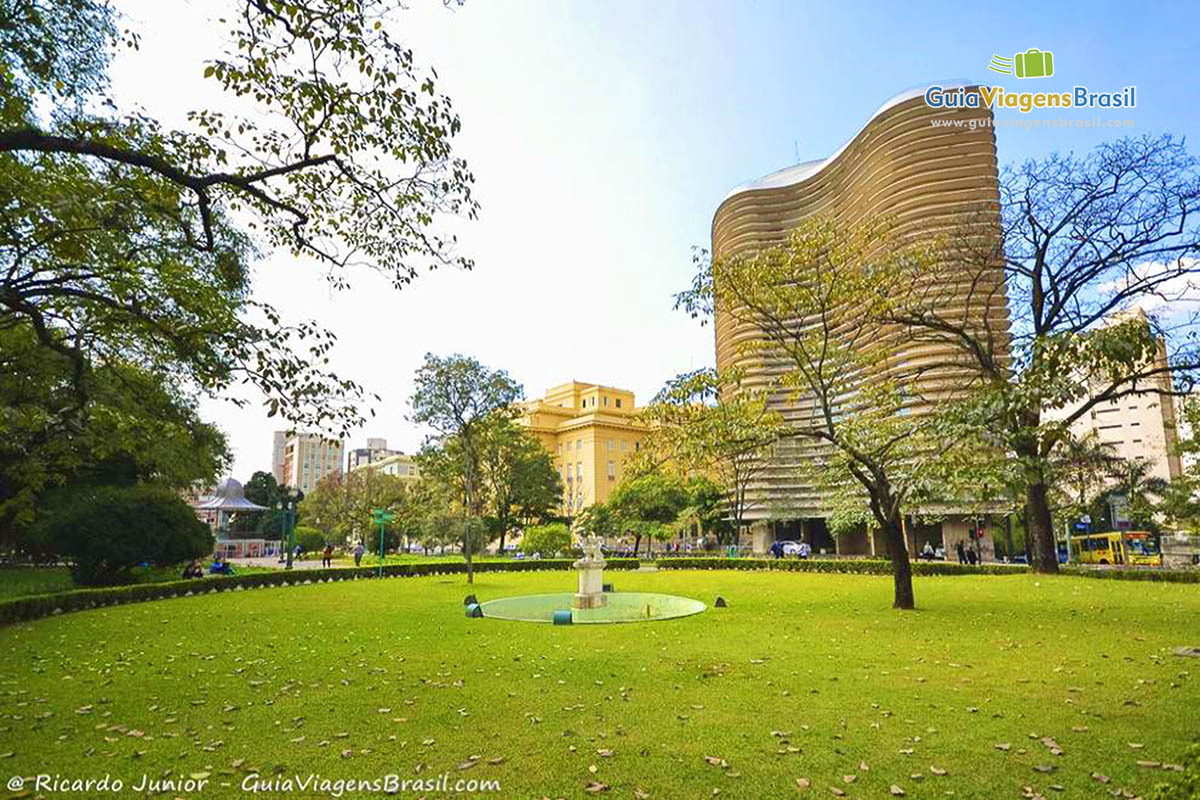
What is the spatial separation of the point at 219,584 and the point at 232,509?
32.0 m

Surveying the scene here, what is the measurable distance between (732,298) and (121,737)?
11633mm

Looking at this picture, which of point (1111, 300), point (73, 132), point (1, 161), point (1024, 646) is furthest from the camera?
point (1111, 300)

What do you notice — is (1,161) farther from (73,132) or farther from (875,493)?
(875,493)

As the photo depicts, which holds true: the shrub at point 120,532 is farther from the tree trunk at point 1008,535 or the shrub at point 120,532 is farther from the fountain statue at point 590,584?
the tree trunk at point 1008,535

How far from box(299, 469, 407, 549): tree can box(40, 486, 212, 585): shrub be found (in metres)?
29.9

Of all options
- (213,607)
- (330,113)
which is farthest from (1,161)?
(213,607)

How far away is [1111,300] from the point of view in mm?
17859

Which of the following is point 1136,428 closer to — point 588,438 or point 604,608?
point 588,438

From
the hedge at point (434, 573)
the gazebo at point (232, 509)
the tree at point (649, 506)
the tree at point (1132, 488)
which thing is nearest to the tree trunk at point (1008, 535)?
the tree at point (1132, 488)

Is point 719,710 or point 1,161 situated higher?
point 1,161

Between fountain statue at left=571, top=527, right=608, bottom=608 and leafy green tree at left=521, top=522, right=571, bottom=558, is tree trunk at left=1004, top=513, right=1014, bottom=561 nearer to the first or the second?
leafy green tree at left=521, top=522, right=571, bottom=558

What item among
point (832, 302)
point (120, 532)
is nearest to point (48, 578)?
point (120, 532)

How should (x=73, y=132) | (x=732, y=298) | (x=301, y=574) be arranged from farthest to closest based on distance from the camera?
(x=301, y=574), (x=732, y=298), (x=73, y=132)

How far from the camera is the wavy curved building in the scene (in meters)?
33.1
